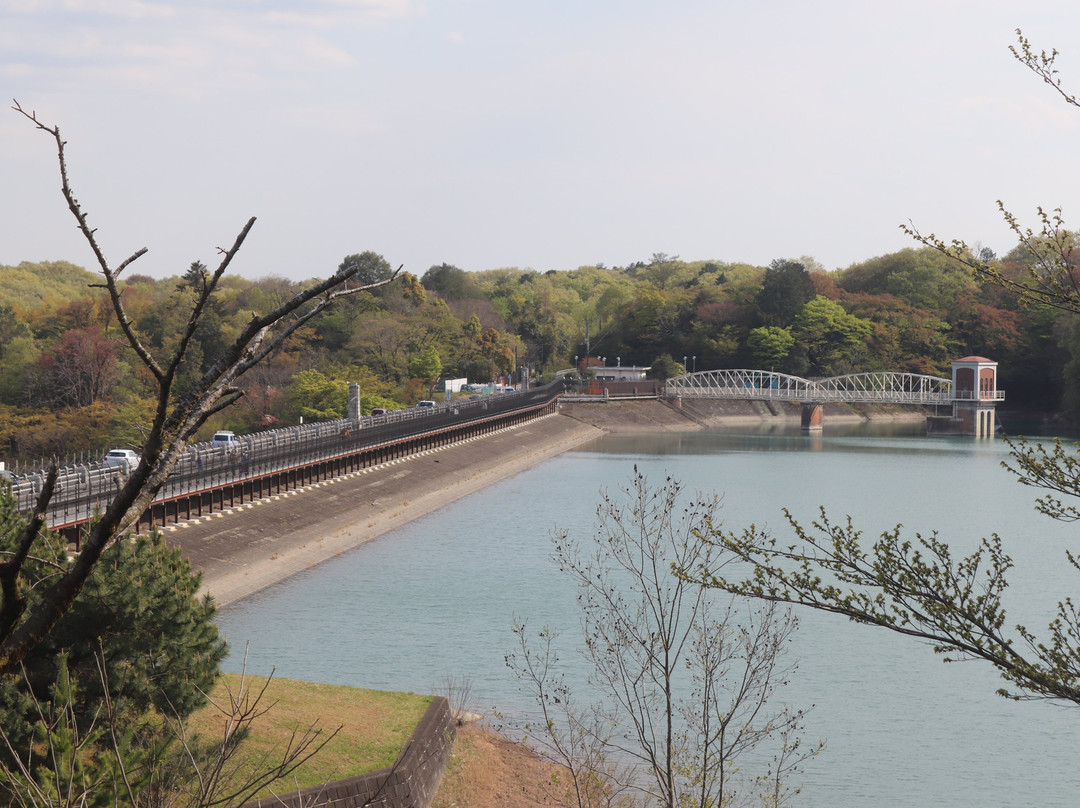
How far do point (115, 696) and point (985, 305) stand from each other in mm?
96793

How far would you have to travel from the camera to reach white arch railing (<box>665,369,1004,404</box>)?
287 feet

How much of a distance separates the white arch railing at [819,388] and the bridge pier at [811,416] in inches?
20.5

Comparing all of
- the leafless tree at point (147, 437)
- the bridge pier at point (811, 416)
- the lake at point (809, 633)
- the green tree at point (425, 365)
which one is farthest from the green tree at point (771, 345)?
the leafless tree at point (147, 437)

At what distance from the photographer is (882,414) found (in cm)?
9875

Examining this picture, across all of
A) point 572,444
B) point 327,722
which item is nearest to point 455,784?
point 327,722

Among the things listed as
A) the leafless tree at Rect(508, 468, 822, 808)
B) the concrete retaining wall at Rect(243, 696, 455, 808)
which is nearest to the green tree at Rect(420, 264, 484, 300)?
the leafless tree at Rect(508, 468, 822, 808)

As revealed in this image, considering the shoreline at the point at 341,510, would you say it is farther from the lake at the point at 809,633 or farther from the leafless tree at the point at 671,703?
the leafless tree at the point at 671,703

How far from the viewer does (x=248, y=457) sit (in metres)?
37.9

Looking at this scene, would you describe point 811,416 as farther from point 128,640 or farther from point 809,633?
point 128,640

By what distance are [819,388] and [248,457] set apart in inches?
2493

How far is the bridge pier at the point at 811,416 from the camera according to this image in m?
88.7

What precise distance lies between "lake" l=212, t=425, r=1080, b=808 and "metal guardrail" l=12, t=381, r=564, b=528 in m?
4.40

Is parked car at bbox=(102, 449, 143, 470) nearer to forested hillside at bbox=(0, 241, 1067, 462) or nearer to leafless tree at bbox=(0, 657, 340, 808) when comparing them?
forested hillside at bbox=(0, 241, 1067, 462)

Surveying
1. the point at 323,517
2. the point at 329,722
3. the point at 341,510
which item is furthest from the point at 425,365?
the point at 329,722
